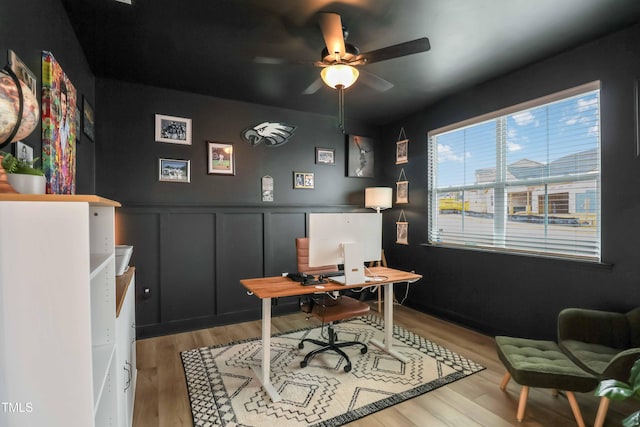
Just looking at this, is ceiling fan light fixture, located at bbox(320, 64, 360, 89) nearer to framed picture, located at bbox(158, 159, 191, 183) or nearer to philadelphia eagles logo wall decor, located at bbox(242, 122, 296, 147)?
philadelphia eagles logo wall decor, located at bbox(242, 122, 296, 147)

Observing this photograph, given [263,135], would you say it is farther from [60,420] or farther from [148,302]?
[60,420]

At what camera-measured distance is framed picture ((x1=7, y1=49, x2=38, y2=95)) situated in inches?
50.0

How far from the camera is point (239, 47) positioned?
245 cm

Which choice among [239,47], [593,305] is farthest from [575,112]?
[239,47]

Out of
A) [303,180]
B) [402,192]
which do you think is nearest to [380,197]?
[402,192]

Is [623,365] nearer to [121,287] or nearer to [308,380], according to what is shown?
[308,380]

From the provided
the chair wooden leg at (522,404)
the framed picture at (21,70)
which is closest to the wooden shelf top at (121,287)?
the framed picture at (21,70)

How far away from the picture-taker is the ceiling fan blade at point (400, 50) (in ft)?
6.21

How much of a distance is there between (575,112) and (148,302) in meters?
4.38

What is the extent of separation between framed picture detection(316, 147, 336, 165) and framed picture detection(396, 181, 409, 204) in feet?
3.23

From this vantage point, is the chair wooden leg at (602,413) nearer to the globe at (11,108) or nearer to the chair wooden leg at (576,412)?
the chair wooden leg at (576,412)

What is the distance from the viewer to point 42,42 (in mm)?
1644

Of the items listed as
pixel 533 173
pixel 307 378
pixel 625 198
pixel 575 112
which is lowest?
pixel 307 378

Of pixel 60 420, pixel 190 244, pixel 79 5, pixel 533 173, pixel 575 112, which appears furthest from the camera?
pixel 190 244
